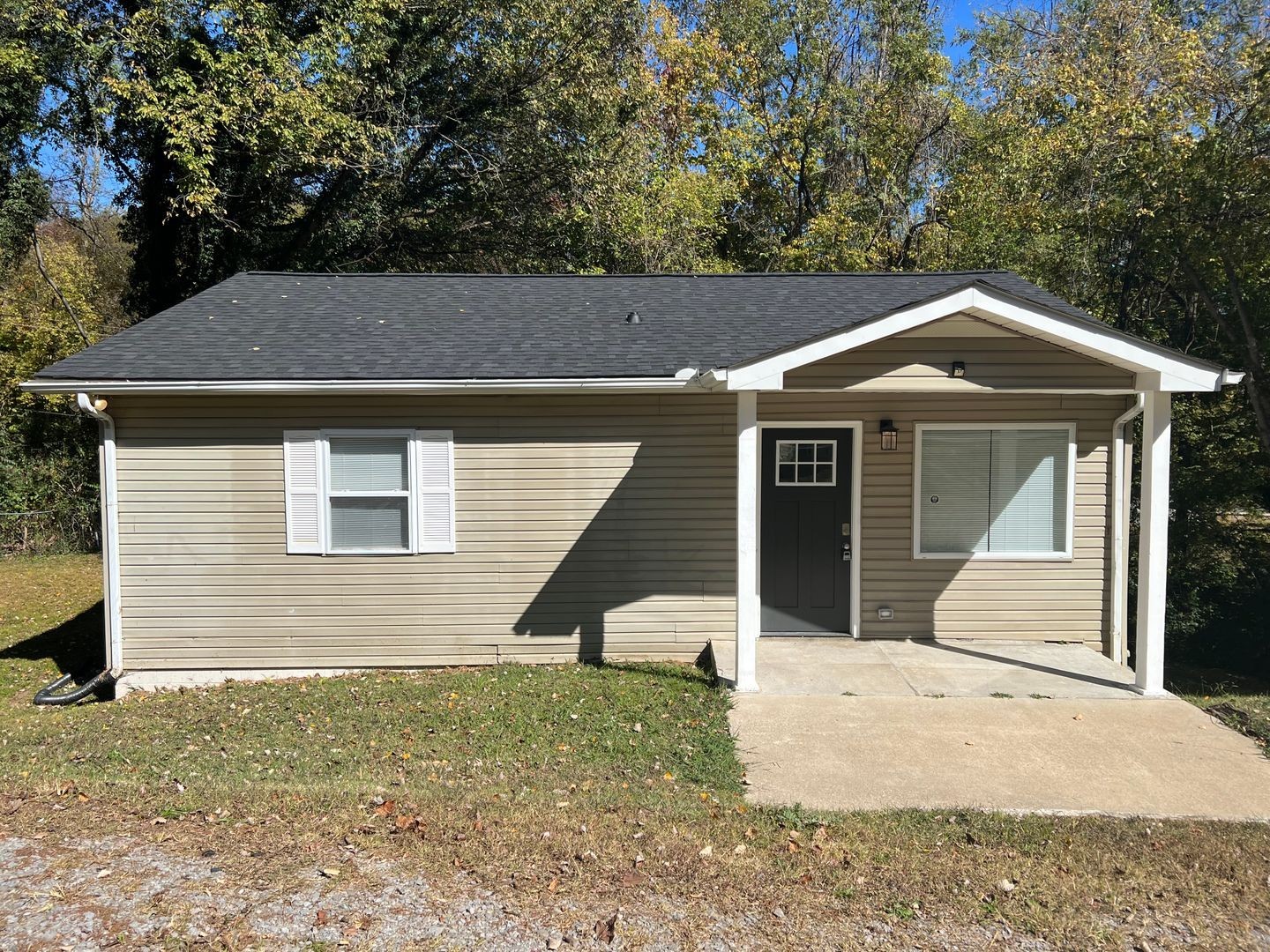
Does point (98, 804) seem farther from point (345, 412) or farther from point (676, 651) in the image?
point (676, 651)

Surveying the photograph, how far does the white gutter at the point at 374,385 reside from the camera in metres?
6.98

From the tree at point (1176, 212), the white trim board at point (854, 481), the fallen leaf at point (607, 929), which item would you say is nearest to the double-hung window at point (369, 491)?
the white trim board at point (854, 481)

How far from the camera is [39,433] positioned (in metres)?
15.9

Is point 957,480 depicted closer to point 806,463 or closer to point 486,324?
point 806,463

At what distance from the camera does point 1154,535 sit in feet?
21.1

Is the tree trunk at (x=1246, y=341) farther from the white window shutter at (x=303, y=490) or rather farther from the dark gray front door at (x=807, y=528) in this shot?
the white window shutter at (x=303, y=490)

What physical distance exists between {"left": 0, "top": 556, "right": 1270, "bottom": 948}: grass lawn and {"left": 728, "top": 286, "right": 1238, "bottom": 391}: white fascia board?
8.59ft

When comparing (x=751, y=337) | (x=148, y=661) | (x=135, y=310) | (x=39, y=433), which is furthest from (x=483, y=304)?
(x=39, y=433)

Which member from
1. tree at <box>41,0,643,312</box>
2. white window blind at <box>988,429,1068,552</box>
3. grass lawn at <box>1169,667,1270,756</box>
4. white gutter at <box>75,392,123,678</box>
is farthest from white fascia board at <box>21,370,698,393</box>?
tree at <box>41,0,643,312</box>

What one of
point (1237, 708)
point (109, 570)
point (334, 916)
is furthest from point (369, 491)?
point (1237, 708)

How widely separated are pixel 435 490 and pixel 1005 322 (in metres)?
4.97

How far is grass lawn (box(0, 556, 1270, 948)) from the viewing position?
11.9 ft

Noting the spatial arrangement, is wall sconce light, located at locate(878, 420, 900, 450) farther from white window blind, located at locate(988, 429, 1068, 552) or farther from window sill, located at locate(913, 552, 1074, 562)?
window sill, located at locate(913, 552, 1074, 562)

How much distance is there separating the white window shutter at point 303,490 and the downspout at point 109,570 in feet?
4.92
